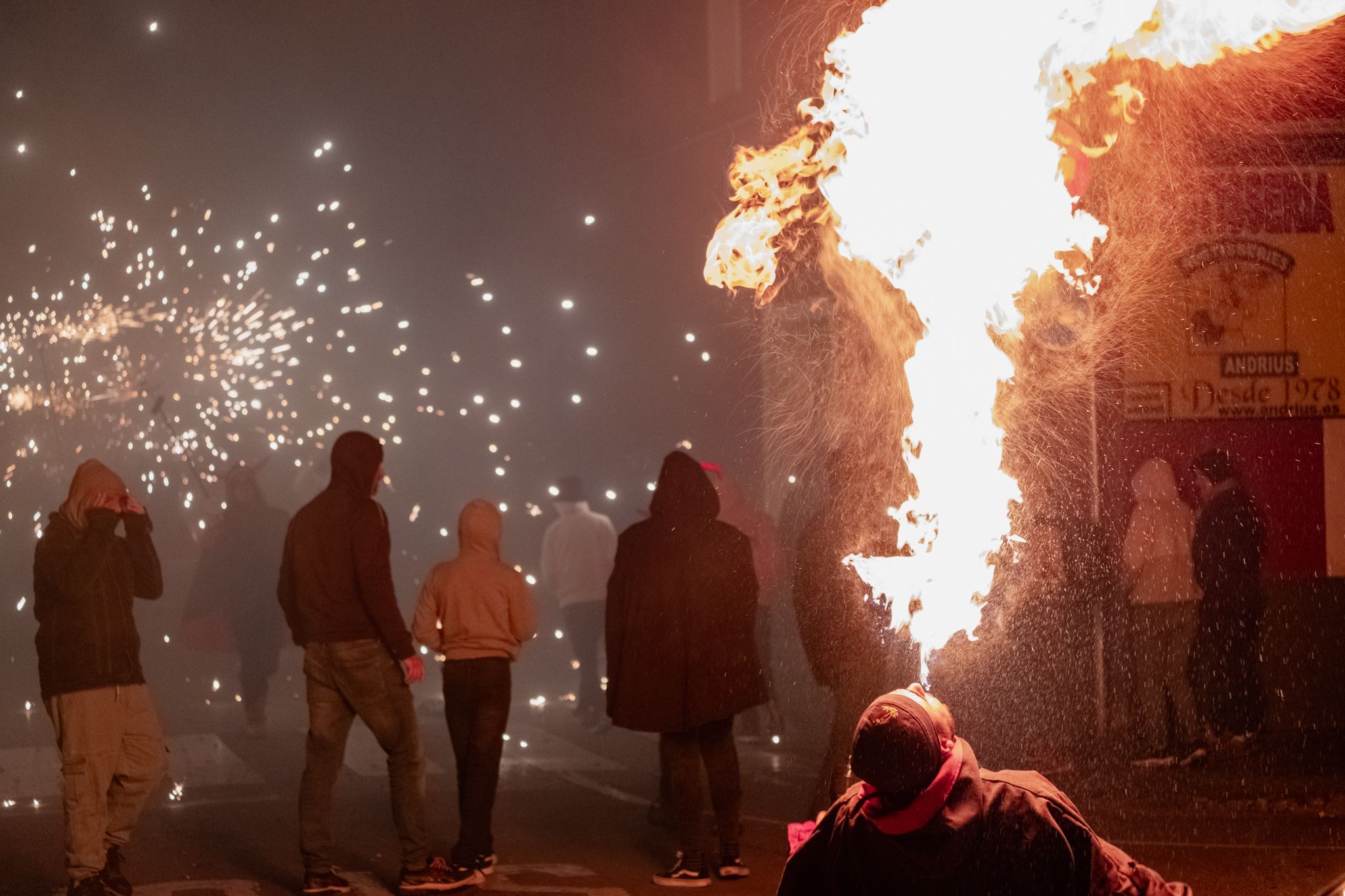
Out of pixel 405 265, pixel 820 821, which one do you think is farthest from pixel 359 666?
pixel 405 265

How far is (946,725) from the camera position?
3.06 meters

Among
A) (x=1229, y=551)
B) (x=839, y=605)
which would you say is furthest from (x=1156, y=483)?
(x=839, y=605)

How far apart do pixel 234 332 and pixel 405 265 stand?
349 cm

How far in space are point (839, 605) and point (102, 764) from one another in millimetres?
3542

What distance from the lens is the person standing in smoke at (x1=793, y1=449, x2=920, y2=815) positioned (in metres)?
6.91

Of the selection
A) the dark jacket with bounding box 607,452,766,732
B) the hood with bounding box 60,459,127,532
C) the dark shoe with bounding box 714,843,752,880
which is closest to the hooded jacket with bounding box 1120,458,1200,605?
the dark jacket with bounding box 607,452,766,732

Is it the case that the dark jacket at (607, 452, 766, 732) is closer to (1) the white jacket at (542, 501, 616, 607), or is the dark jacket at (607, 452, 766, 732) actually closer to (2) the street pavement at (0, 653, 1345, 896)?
(2) the street pavement at (0, 653, 1345, 896)

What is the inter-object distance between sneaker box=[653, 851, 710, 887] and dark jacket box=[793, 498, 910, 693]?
112 centimetres

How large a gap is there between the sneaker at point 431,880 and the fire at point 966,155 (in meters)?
2.91

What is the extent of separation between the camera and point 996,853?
9.89 feet

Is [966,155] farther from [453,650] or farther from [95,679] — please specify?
[95,679]

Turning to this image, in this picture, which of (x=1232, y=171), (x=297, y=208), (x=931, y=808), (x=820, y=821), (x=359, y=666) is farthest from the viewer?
(x=297, y=208)

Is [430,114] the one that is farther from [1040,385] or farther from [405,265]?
[1040,385]

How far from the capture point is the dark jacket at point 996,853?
301cm
